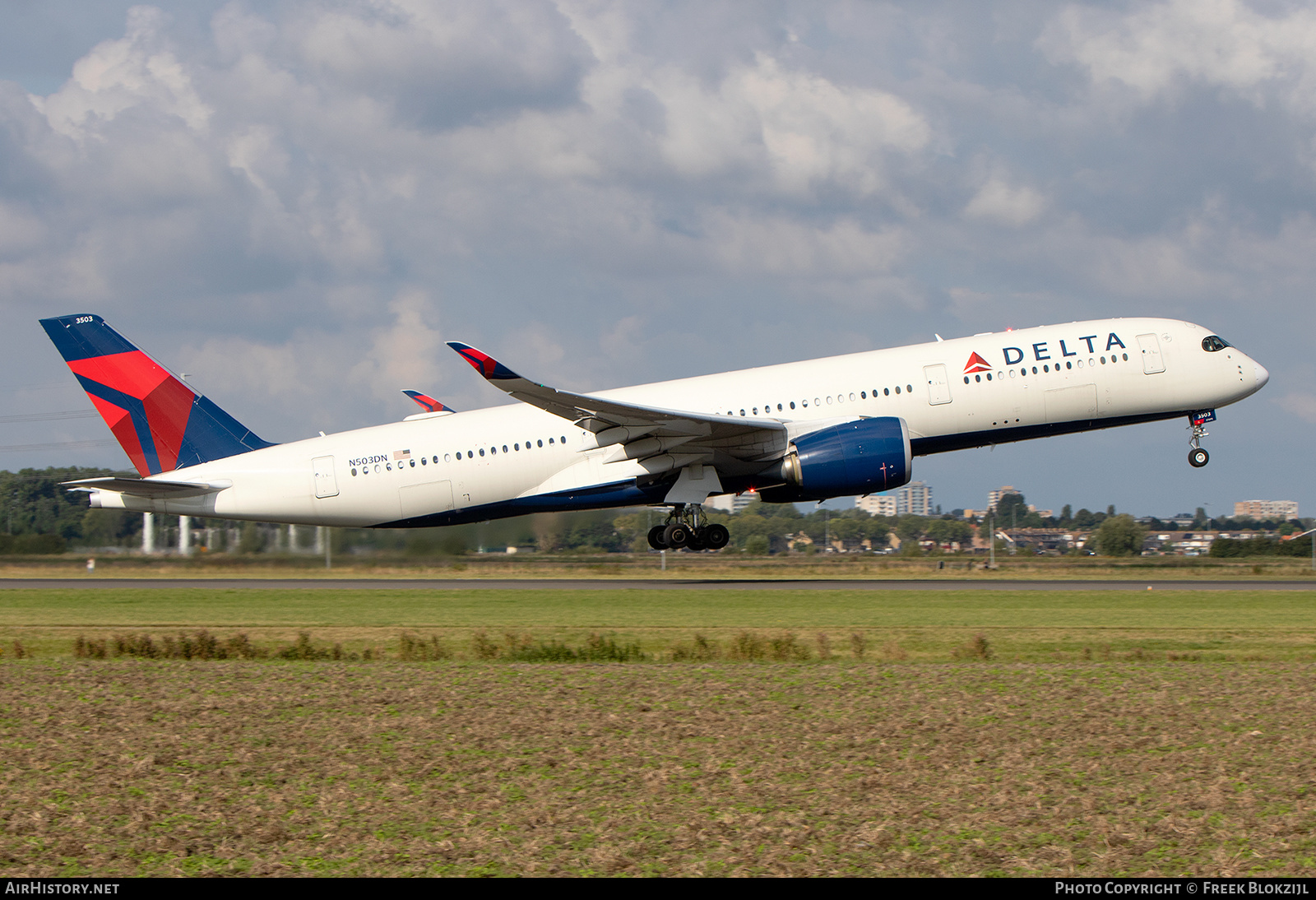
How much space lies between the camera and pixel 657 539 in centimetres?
3052

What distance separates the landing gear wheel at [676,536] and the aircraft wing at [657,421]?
2.22m

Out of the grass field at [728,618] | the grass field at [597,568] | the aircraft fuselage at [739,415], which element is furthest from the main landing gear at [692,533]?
the grass field at [597,568]

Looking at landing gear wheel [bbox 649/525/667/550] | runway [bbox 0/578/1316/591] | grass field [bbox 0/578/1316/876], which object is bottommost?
grass field [bbox 0/578/1316/876]

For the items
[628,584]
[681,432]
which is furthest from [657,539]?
[681,432]

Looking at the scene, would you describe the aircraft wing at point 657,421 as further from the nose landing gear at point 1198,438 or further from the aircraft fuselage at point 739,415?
the nose landing gear at point 1198,438

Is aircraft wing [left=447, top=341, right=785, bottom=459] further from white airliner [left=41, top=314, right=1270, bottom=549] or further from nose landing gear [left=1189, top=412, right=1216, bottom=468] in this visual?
nose landing gear [left=1189, top=412, right=1216, bottom=468]

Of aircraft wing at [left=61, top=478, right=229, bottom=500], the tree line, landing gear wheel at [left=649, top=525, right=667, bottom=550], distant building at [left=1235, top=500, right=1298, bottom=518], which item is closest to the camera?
aircraft wing at [left=61, top=478, right=229, bottom=500]

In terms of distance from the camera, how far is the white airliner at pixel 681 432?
2888 centimetres

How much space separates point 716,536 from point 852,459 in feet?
14.5

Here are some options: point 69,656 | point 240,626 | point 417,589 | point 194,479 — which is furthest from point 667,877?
point 194,479

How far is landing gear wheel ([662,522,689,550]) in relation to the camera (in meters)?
30.2

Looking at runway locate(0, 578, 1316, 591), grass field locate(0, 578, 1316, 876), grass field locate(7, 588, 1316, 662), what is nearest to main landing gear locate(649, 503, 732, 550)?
runway locate(0, 578, 1316, 591)

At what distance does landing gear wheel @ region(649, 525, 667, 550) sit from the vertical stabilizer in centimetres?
1135

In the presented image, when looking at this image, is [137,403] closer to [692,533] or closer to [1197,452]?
[692,533]
